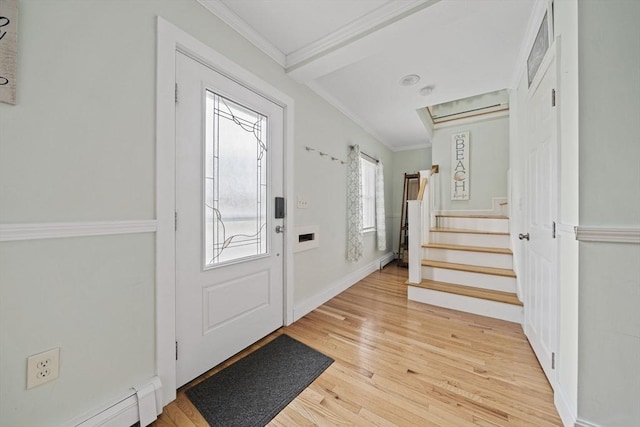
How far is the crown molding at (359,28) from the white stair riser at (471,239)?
8.61 ft

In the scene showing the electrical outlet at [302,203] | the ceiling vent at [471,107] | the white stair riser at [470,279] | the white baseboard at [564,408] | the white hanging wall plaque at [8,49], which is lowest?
the white baseboard at [564,408]

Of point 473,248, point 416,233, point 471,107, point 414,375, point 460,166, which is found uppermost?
point 471,107

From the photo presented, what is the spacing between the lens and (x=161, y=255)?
129 centimetres

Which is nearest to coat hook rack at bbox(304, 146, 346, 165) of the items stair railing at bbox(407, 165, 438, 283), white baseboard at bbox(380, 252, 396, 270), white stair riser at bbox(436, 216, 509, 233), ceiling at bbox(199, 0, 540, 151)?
ceiling at bbox(199, 0, 540, 151)

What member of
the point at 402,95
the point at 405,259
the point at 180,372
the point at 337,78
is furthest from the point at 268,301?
the point at 405,259

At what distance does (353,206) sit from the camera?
10.6 feet

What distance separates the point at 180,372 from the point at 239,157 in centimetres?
146

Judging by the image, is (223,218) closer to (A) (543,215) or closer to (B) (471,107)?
(A) (543,215)

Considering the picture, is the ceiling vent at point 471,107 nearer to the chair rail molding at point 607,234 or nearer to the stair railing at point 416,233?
the stair railing at point 416,233

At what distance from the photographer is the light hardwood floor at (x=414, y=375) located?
1.24 m

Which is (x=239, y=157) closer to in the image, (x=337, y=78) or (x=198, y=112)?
(x=198, y=112)

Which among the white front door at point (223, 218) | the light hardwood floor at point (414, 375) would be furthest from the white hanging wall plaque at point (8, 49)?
the light hardwood floor at point (414, 375)

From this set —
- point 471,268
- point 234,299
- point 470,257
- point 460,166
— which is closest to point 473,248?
point 470,257

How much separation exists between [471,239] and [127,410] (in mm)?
3574
